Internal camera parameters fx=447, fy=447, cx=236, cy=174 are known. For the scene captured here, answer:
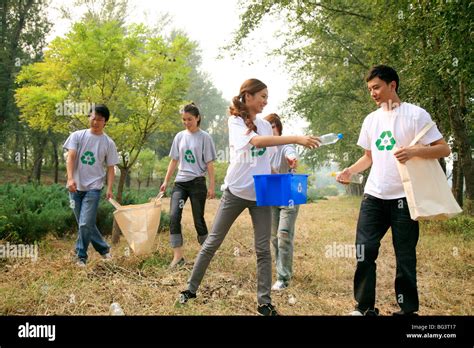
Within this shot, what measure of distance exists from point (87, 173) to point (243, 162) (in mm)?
2425

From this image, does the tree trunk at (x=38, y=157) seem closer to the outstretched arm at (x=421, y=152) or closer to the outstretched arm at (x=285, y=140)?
the outstretched arm at (x=285, y=140)

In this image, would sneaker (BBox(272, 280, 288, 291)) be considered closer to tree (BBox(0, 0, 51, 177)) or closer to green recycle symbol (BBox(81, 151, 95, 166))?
green recycle symbol (BBox(81, 151, 95, 166))

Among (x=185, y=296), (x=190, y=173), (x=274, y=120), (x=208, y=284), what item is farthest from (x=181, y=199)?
(x=185, y=296)

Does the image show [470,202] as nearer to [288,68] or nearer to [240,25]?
[240,25]

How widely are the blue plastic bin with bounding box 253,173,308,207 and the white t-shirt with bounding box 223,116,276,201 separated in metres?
0.17

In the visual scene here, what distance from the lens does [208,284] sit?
15.6 feet

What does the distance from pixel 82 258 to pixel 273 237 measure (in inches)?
88.6

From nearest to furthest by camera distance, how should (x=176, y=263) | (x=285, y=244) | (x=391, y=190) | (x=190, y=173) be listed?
(x=391, y=190), (x=285, y=244), (x=176, y=263), (x=190, y=173)

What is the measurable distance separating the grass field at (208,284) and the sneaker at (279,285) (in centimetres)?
11

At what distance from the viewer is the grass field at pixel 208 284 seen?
3990 mm

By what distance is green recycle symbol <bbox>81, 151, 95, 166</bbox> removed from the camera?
17.5 feet

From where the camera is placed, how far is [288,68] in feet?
62.1

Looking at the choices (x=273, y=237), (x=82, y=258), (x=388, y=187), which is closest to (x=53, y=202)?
(x=82, y=258)

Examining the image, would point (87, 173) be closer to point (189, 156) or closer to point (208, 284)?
point (189, 156)
